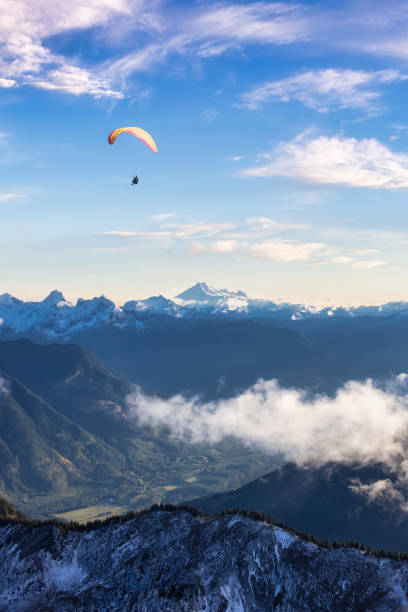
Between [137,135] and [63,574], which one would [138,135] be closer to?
[137,135]

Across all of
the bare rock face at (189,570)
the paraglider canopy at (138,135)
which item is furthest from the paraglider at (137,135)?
the bare rock face at (189,570)

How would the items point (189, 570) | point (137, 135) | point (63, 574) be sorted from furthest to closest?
point (137, 135)
point (63, 574)
point (189, 570)

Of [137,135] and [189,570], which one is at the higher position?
[137,135]

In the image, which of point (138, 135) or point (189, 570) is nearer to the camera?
point (189, 570)

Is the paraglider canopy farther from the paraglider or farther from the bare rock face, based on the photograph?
the bare rock face

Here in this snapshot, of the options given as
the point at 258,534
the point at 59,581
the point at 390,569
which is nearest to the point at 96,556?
the point at 59,581

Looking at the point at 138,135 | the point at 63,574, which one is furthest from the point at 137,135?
the point at 63,574

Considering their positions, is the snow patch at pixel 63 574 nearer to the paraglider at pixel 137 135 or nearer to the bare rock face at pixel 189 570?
the bare rock face at pixel 189 570
